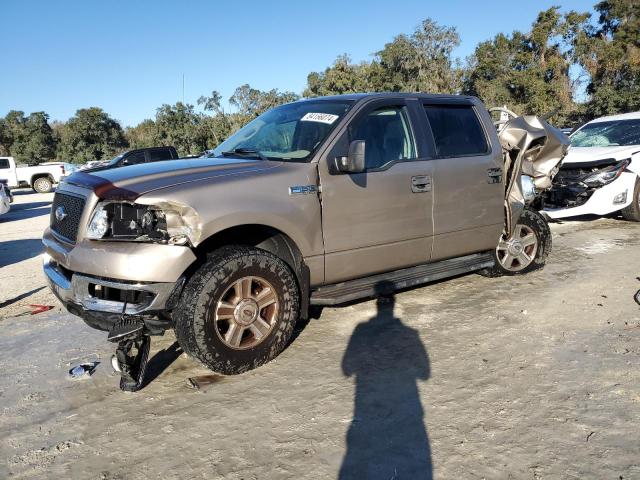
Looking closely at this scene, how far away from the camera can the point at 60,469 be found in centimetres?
264

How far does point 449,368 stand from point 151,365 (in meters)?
2.21

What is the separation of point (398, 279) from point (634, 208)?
624 centimetres

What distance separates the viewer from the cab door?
156 inches

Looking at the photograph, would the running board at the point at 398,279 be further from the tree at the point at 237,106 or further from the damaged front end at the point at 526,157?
the tree at the point at 237,106

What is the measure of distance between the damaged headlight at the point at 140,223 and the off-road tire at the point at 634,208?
312 inches

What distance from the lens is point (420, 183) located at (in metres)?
4.43

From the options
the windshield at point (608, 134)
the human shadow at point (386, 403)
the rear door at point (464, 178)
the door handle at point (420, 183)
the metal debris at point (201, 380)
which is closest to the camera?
the human shadow at point (386, 403)

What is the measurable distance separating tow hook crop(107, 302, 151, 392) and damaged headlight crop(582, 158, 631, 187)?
7.43 meters

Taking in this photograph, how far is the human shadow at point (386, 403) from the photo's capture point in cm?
254

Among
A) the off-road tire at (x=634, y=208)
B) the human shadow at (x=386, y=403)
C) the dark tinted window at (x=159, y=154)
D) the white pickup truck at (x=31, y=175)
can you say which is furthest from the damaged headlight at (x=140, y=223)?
the white pickup truck at (x=31, y=175)

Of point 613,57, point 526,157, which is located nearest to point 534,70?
point 613,57

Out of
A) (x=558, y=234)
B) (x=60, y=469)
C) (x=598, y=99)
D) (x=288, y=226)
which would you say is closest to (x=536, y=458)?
(x=288, y=226)

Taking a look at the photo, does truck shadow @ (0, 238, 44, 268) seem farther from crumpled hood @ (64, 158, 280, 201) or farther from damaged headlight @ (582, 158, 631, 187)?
damaged headlight @ (582, 158, 631, 187)

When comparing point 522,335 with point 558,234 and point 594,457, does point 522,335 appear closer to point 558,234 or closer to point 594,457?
point 594,457
